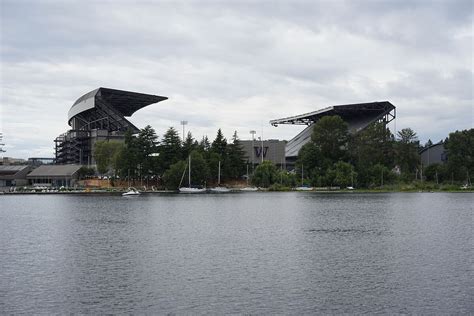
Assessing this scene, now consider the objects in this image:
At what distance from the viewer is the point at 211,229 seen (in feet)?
153

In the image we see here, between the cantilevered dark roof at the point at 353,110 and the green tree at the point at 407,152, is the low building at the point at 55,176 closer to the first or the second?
the cantilevered dark roof at the point at 353,110

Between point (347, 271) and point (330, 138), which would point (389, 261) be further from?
point (330, 138)

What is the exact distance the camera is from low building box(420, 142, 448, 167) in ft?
506

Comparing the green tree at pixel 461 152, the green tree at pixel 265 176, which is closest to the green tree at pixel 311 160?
the green tree at pixel 265 176

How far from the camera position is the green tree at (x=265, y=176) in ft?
420

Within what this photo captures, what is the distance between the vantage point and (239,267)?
28.7 m

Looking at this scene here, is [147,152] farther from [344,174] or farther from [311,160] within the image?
[344,174]

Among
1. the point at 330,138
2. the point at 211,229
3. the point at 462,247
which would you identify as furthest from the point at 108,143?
the point at 462,247

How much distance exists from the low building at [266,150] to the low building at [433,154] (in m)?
41.5

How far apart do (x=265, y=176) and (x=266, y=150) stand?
44.3 metres

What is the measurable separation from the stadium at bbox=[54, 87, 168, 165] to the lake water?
119983mm

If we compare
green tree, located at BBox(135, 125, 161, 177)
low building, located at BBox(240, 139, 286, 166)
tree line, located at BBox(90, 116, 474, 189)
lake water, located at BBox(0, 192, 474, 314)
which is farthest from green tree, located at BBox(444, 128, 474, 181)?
lake water, located at BBox(0, 192, 474, 314)

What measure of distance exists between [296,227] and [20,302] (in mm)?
29172

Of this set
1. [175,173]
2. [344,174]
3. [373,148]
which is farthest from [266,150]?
[175,173]
